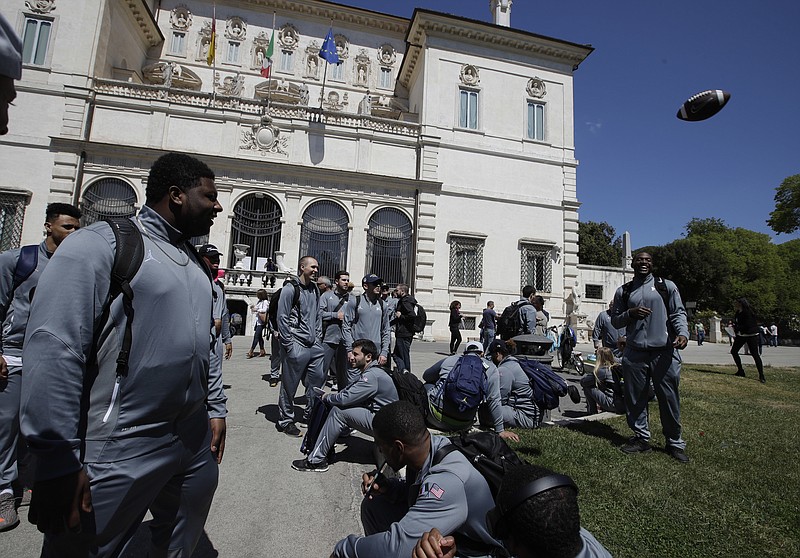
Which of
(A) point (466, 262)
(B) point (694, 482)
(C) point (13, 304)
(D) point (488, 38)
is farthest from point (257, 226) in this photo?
(B) point (694, 482)

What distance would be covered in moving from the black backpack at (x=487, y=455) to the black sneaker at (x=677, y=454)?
329cm

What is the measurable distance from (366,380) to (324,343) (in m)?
2.42

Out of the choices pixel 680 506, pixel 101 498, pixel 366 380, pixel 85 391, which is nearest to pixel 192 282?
pixel 85 391

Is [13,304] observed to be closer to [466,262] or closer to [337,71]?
[466,262]

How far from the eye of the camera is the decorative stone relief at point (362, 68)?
26.5m

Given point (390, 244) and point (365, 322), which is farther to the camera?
point (390, 244)

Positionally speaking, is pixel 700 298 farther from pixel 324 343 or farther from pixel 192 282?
pixel 192 282

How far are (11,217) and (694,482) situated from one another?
23.1m

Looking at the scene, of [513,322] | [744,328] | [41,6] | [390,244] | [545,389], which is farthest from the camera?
[390,244]

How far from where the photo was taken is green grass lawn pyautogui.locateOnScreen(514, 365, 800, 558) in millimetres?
2914

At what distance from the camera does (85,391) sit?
1.58 meters

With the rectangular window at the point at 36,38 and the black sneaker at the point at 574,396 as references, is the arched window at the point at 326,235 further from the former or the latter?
the black sneaker at the point at 574,396

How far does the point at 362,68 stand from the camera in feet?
87.2

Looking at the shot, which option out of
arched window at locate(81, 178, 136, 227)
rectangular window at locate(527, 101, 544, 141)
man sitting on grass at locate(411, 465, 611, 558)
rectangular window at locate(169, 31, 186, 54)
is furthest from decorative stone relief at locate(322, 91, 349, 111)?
man sitting on grass at locate(411, 465, 611, 558)
